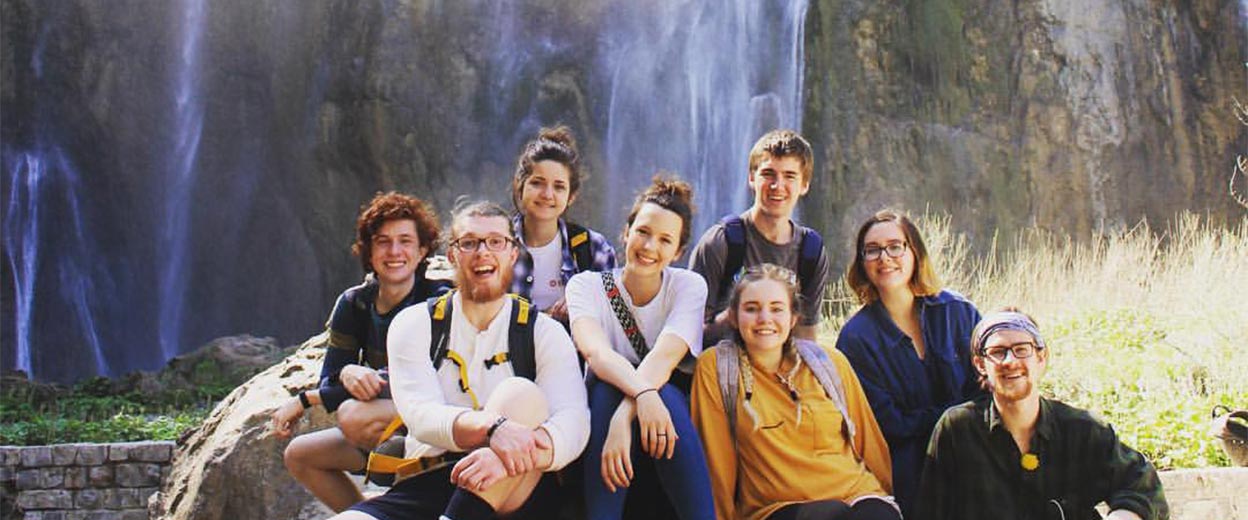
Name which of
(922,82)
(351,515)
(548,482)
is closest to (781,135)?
(548,482)

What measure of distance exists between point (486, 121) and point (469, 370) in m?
14.8

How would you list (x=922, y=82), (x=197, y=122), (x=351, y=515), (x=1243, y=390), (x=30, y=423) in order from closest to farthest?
(x=351, y=515) → (x=1243, y=390) → (x=30, y=423) → (x=922, y=82) → (x=197, y=122)

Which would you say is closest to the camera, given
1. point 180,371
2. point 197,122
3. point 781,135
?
point 781,135

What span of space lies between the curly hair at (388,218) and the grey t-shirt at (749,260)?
1.02m

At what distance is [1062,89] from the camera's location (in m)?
17.9

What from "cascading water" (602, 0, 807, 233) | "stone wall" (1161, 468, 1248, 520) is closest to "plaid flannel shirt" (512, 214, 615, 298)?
"stone wall" (1161, 468, 1248, 520)

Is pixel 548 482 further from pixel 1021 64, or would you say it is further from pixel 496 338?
pixel 1021 64

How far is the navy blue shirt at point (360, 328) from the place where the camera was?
464cm

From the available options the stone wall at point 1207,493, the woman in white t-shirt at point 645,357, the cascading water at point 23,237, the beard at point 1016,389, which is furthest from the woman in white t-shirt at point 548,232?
the cascading water at point 23,237

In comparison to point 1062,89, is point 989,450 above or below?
below

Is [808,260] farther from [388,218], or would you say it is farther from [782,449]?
[388,218]

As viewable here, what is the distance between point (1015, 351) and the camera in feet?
12.8

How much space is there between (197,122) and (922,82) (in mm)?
10958

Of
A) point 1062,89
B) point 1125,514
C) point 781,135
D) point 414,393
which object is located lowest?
point 1125,514
